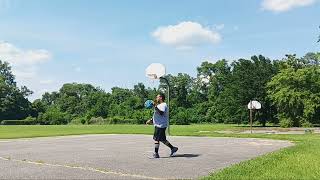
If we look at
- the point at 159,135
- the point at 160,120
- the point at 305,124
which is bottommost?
the point at 159,135

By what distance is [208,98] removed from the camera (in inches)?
4749

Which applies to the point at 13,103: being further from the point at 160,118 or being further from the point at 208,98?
the point at 160,118

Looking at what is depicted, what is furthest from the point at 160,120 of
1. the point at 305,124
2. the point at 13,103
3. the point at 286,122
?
the point at 13,103

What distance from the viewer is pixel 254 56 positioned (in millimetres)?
80000

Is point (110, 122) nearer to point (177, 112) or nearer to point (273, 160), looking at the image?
point (177, 112)

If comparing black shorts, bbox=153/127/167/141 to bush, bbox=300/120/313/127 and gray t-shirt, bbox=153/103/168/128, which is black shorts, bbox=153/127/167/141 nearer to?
gray t-shirt, bbox=153/103/168/128


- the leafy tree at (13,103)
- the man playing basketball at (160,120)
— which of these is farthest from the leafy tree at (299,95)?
the leafy tree at (13,103)

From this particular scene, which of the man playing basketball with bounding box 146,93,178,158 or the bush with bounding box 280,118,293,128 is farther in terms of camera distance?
the bush with bounding box 280,118,293,128

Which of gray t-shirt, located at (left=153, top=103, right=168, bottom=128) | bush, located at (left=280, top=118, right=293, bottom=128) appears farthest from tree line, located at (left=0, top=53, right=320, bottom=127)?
gray t-shirt, located at (left=153, top=103, right=168, bottom=128)

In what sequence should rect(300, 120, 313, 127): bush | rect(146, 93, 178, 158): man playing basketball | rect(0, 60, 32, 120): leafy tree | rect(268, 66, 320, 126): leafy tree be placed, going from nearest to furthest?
rect(146, 93, 178, 158): man playing basketball → rect(300, 120, 313, 127): bush → rect(268, 66, 320, 126): leafy tree → rect(0, 60, 32, 120): leafy tree

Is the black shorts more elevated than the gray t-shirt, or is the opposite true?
the gray t-shirt

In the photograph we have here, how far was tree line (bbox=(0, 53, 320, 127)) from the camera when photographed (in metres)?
62.8

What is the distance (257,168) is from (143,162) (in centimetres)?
307

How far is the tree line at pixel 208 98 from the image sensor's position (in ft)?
206
